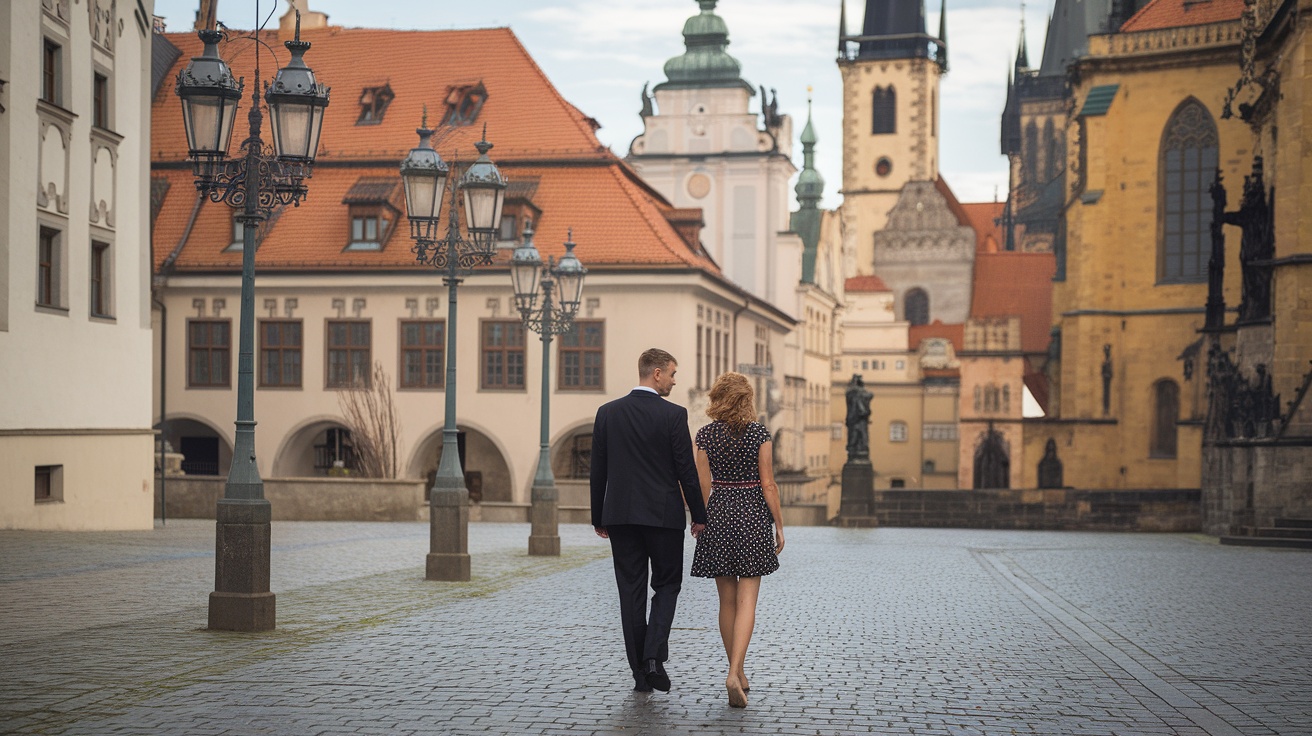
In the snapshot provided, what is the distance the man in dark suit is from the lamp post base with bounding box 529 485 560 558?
10.8 metres

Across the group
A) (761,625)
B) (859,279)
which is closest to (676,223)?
(761,625)

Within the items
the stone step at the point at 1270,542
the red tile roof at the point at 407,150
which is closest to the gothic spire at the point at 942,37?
the red tile roof at the point at 407,150

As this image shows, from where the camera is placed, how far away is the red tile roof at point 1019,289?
86.0m

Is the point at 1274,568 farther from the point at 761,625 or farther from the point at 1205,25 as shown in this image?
the point at 1205,25

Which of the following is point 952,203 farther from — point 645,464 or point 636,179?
point 645,464

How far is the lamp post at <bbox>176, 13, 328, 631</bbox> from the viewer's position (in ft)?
34.2

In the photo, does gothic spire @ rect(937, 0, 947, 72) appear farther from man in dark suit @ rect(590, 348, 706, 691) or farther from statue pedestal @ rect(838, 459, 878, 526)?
man in dark suit @ rect(590, 348, 706, 691)

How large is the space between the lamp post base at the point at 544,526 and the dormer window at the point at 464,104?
892 inches

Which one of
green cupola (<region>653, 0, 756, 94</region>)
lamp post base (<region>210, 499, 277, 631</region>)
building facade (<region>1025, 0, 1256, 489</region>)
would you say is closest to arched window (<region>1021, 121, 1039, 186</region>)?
green cupola (<region>653, 0, 756, 94</region>)

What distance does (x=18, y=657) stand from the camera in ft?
29.0

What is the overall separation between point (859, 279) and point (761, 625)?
70563 mm

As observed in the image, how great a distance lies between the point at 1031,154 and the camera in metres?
100

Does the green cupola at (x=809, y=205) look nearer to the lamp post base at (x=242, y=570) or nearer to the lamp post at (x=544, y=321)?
the lamp post at (x=544, y=321)

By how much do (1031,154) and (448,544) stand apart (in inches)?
3549
